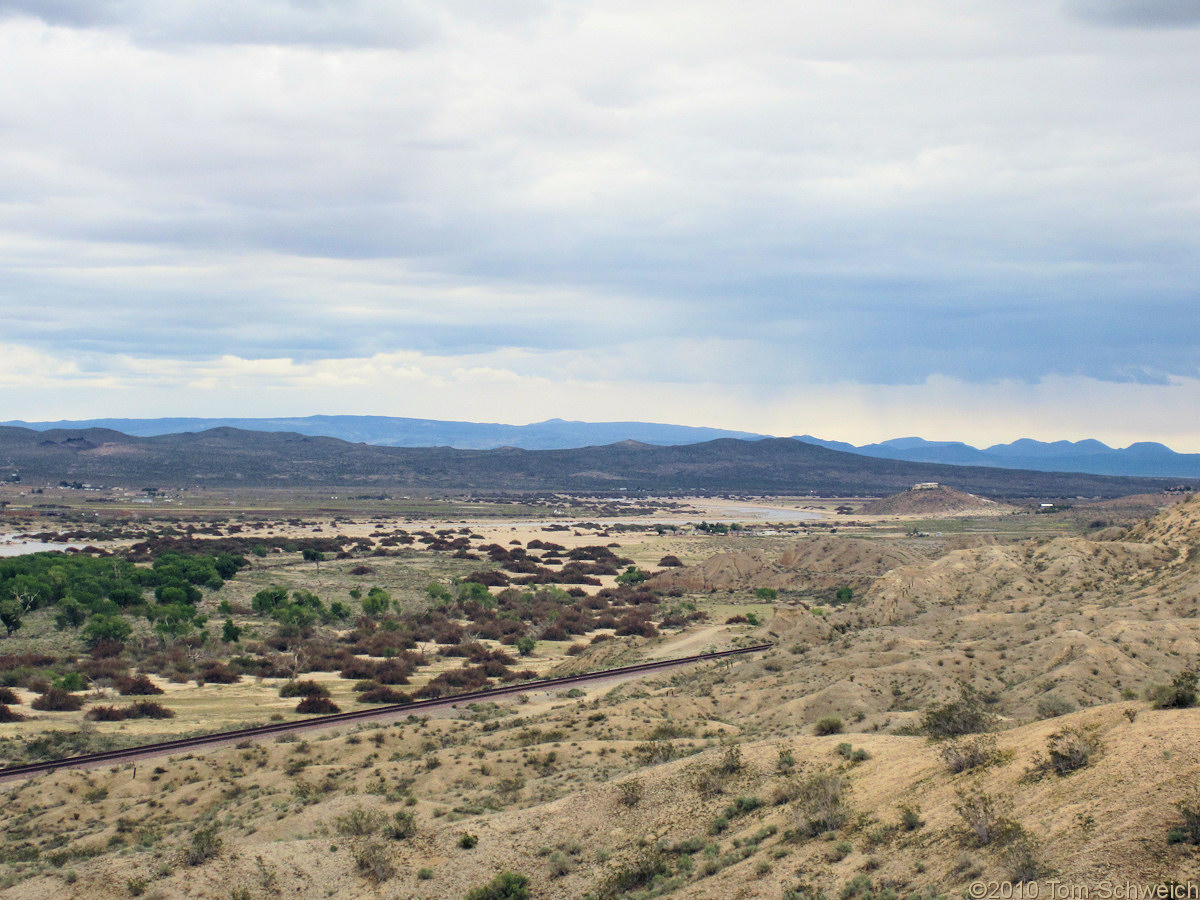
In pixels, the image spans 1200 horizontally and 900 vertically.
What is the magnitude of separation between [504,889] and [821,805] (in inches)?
260

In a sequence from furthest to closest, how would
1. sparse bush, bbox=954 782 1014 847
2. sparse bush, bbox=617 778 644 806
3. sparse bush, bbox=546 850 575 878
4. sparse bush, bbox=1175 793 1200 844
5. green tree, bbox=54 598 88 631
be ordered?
green tree, bbox=54 598 88 631
sparse bush, bbox=617 778 644 806
sparse bush, bbox=546 850 575 878
sparse bush, bbox=954 782 1014 847
sparse bush, bbox=1175 793 1200 844

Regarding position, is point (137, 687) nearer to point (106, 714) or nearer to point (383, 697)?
point (106, 714)

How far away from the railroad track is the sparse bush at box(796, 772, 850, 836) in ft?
72.0

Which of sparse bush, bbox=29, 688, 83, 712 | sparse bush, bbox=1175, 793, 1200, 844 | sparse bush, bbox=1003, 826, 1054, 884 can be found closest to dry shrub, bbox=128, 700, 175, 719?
sparse bush, bbox=29, 688, 83, 712

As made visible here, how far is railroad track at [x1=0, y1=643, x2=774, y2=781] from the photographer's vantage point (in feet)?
98.3

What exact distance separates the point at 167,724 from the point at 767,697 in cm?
2341

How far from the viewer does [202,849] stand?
20406 millimetres

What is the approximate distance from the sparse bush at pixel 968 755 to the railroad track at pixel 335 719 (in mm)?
23910

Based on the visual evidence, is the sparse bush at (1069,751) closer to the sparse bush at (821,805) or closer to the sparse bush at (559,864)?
the sparse bush at (821,805)

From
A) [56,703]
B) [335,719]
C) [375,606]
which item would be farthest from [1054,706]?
[375,606]

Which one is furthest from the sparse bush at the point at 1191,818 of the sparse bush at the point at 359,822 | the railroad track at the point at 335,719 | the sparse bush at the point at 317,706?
the sparse bush at the point at 317,706

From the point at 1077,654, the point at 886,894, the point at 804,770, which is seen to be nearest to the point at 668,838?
the point at 804,770

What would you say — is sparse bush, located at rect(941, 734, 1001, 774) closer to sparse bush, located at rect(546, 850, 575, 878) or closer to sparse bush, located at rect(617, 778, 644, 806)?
sparse bush, located at rect(617, 778, 644, 806)

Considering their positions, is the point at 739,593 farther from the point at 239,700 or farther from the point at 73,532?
the point at 73,532
